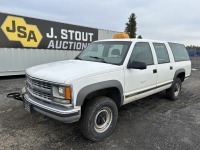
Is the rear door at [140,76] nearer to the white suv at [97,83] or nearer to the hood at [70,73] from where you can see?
the white suv at [97,83]

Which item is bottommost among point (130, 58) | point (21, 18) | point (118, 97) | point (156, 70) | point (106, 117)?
point (106, 117)

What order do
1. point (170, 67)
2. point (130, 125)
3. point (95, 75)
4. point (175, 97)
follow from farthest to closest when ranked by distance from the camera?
point (175, 97)
point (170, 67)
point (130, 125)
point (95, 75)

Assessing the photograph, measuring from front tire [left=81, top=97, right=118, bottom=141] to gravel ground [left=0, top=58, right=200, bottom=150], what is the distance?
0.53ft

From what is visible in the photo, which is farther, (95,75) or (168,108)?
(168,108)

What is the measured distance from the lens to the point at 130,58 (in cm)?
384

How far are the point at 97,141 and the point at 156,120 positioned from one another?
1727 millimetres

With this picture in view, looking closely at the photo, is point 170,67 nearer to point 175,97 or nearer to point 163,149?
point 175,97

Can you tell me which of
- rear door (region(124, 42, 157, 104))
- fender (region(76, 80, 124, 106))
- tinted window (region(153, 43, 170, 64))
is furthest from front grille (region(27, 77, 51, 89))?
tinted window (region(153, 43, 170, 64))

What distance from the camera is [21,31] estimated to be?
9.44 meters

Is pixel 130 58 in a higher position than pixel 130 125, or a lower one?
higher

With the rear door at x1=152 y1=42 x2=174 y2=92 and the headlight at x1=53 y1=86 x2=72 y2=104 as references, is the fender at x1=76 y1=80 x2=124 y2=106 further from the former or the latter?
the rear door at x1=152 y1=42 x2=174 y2=92

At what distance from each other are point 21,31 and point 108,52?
6.95 meters

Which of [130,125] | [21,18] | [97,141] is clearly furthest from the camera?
[21,18]

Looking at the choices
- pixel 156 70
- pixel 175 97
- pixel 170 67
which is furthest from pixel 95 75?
pixel 175 97
